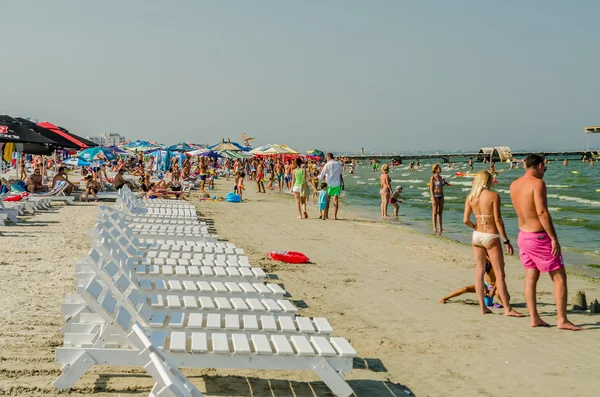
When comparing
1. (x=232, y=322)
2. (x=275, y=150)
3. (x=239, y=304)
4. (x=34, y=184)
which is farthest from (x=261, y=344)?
(x=275, y=150)

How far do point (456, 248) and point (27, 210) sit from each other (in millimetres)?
8770

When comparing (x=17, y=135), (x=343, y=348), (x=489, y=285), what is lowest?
(x=489, y=285)

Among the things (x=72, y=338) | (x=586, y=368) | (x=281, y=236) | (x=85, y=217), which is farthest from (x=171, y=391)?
(x=85, y=217)

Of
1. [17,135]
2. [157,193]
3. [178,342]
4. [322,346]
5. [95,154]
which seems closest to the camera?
[178,342]

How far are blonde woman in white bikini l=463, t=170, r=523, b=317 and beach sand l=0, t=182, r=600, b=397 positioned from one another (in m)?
0.29

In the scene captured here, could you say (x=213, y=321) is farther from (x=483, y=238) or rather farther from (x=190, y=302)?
(x=483, y=238)

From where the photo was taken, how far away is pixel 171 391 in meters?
2.76

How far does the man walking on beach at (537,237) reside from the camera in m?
5.65

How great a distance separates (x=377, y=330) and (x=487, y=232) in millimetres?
1402

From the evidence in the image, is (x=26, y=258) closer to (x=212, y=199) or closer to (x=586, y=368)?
(x=586, y=368)

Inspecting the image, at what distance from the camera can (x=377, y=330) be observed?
586 centimetres

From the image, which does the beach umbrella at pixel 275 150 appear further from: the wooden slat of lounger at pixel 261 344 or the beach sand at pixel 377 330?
the wooden slat of lounger at pixel 261 344

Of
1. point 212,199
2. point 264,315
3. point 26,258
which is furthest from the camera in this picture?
point 212,199

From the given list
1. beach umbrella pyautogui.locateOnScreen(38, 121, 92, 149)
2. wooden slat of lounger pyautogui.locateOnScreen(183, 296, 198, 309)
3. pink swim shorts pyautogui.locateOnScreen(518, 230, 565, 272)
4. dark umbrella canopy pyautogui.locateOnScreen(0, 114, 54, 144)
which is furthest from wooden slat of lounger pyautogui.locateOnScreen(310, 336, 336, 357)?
beach umbrella pyautogui.locateOnScreen(38, 121, 92, 149)
